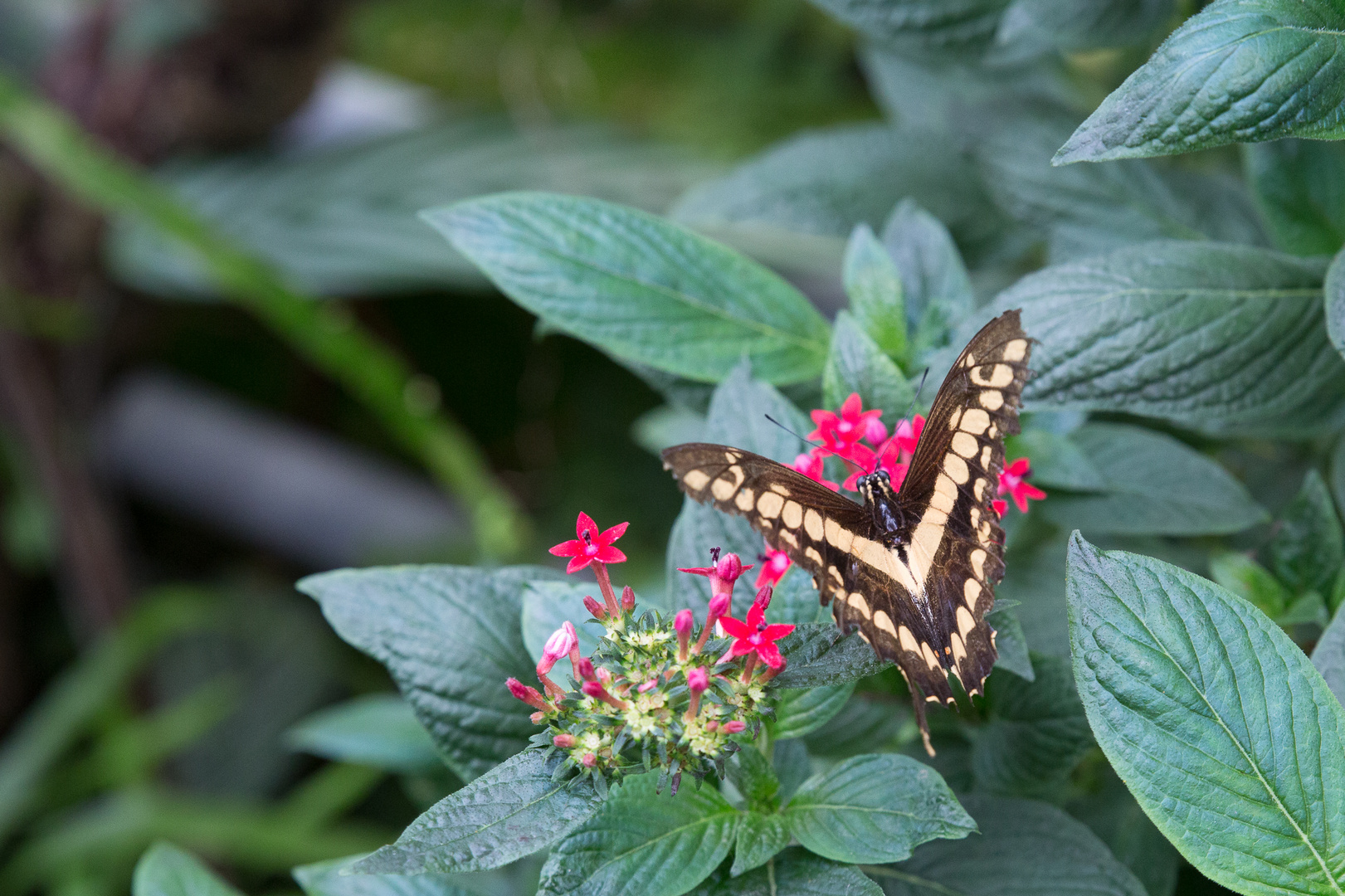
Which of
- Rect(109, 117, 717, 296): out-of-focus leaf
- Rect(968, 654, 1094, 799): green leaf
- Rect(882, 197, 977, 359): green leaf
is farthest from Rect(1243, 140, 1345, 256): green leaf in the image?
Rect(109, 117, 717, 296): out-of-focus leaf

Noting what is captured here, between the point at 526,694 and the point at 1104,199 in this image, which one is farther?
the point at 1104,199

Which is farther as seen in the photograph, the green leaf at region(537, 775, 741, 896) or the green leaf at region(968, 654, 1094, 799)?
the green leaf at region(968, 654, 1094, 799)

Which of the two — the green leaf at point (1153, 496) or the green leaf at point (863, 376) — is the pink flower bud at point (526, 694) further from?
the green leaf at point (1153, 496)

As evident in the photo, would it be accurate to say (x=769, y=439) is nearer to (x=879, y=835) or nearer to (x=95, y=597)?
(x=879, y=835)

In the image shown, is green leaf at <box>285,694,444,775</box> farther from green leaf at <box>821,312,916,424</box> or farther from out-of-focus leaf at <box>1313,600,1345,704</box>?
out-of-focus leaf at <box>1313,600,1345,704</box>

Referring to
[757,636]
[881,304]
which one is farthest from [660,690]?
[881,304]

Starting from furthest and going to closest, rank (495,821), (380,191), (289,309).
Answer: (380,191)
(289,309)
(495,821)

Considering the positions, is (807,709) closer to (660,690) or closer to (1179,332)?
(660,690)

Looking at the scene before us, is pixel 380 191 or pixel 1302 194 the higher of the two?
pixel 380 191
